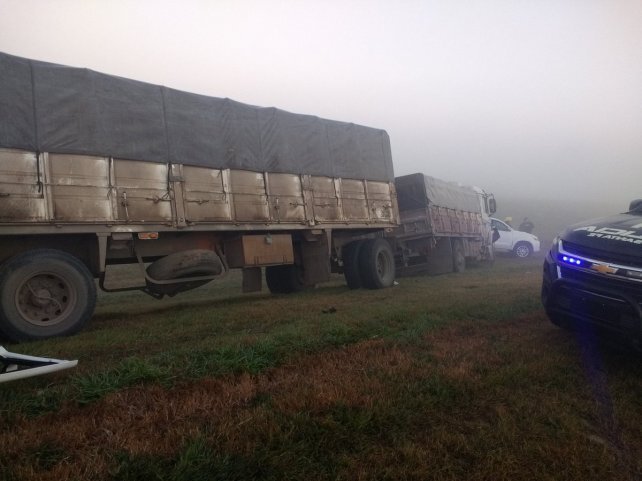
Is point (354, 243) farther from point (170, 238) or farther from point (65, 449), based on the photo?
point (65, 449)

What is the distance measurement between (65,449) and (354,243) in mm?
8004

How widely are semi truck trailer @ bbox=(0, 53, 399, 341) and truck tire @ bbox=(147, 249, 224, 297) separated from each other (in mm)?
16

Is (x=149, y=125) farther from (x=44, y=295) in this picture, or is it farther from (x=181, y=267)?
(x=44, y=295)

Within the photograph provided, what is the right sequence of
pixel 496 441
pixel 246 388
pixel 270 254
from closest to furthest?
1. pixel 496 441
2. pixel 246 388
3. pixel 270 254

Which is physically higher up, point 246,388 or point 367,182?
point 367,182

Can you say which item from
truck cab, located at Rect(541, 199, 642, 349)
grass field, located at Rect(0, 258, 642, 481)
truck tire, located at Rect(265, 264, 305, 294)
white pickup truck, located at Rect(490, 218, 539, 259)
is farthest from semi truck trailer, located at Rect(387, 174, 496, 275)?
grass field, located at Rect(0, 258, 642, 481)

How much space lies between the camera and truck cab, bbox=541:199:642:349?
10.8 ft

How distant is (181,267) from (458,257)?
10.5m

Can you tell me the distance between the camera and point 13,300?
4.94 meters

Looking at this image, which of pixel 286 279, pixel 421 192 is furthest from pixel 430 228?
pixel 286 279

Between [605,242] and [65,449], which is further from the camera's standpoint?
[605,242]

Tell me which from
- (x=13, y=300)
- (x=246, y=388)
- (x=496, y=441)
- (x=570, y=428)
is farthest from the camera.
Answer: (x=13, y=300)

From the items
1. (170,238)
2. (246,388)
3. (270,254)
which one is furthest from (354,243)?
(246,388)

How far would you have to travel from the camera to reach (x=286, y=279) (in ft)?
31.6
